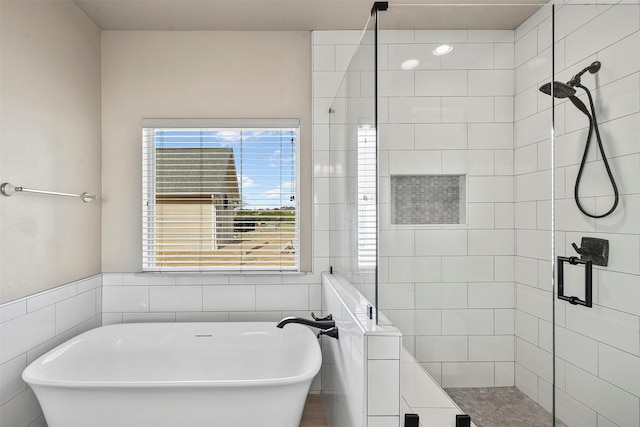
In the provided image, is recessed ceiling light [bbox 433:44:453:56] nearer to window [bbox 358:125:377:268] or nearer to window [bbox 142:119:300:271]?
window [bbox 358:125:377:268]

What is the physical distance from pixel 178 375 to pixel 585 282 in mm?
2302

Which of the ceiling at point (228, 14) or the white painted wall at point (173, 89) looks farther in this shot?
the white painted wall at point (173, 89)

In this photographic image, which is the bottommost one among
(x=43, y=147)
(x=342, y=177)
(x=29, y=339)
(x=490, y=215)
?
(x=29, y=339)

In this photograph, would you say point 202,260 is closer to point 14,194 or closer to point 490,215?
point 14,194

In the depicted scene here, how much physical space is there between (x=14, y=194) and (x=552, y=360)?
95.1 inches

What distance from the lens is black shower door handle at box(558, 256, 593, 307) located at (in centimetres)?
133

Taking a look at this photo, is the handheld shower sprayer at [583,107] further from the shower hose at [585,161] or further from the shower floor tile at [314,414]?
the shower floor tile at [314,414]

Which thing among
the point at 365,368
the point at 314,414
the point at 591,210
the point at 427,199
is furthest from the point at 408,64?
A: the point at 314,414

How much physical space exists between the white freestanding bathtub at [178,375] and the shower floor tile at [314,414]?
312 millimetres

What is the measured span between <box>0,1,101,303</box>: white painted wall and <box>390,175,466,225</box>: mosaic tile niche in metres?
1.82

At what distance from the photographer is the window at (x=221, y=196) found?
2.94m

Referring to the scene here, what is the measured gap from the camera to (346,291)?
212cm

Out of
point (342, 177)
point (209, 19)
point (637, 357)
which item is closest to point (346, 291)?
point (342, 177)

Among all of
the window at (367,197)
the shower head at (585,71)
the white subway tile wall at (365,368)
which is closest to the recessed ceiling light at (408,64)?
the window at (367,197)
